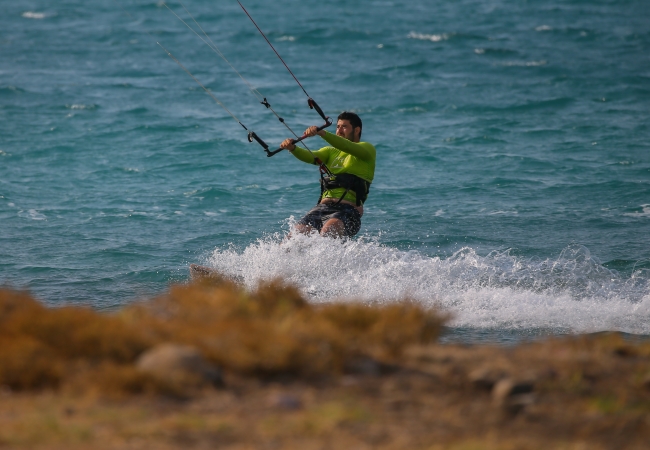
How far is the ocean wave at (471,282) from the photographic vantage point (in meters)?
10.2

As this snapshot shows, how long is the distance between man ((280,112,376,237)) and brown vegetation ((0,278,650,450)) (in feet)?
17.2

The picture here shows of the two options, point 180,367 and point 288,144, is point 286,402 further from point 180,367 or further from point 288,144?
point 288,144

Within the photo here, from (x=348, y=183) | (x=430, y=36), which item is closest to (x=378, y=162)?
(x=348, y=183)

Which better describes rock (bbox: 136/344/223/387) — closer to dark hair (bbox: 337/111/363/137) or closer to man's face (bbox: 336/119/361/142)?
man's face (bbox: 336/119/361/142)

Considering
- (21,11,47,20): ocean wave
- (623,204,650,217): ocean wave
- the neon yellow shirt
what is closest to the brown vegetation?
the neon yellow shirt

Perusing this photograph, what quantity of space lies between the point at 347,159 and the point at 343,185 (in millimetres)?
387

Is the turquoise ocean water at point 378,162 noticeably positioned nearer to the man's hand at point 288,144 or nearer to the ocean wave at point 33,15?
the ocean wave at point 33,15

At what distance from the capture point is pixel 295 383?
5156 millimetres

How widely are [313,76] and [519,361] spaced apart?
22.9 m

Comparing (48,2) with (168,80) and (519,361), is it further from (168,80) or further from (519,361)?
(519,361)

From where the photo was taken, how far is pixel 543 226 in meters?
15.1

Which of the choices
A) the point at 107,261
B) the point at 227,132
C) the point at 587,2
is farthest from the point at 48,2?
the point at 107,261

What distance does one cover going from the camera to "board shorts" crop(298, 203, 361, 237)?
37.2 ft

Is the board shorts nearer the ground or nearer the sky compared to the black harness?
nearer the ground
